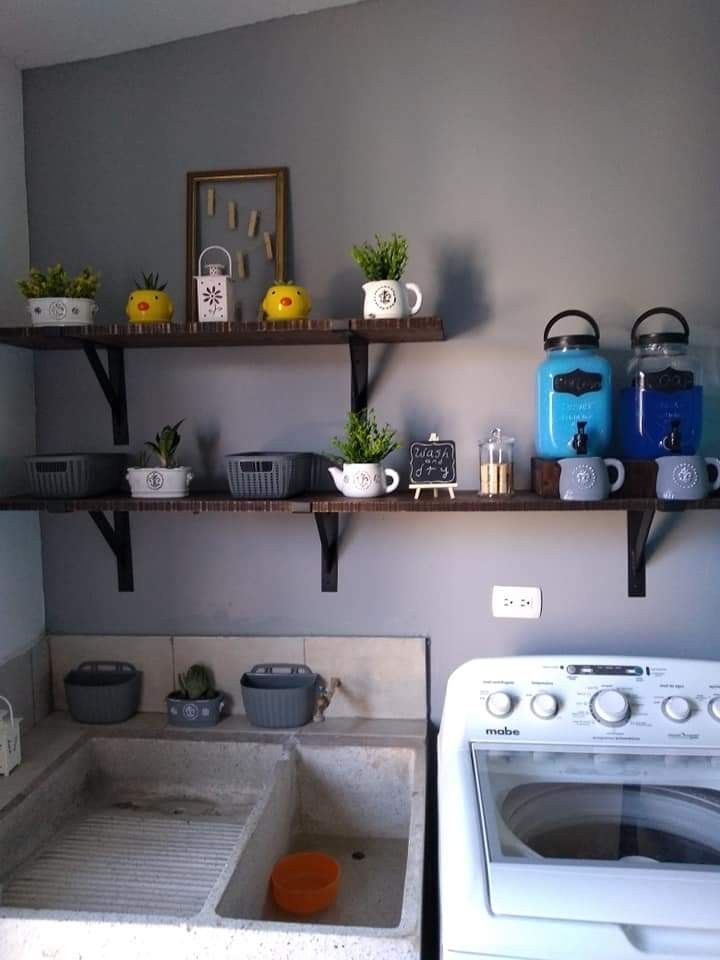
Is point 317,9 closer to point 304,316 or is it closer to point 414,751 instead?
point 304,316

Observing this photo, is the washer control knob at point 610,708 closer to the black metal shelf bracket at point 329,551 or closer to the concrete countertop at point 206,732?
the concrete countertop at point 206,732

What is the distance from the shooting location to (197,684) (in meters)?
1.72

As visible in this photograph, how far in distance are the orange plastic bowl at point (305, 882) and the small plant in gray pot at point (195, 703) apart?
1.24 feet

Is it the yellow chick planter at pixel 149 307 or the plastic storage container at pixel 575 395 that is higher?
the yellow chick planter at pixel 149 307

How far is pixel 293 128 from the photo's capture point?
1.67 m

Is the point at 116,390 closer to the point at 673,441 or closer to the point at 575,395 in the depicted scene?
→ the point at 575,395

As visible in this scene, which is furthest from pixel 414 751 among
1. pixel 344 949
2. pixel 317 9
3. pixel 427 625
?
pixel 317 9

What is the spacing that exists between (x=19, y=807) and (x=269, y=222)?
A: 4.40ft

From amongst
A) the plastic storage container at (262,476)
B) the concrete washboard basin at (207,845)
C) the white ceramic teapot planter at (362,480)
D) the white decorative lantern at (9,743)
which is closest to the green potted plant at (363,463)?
the white ceramic teapot planter at (362,480)

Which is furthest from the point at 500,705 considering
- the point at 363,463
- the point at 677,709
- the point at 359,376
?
the point at 359,376

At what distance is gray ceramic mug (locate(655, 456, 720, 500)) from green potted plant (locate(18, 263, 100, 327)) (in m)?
1.22

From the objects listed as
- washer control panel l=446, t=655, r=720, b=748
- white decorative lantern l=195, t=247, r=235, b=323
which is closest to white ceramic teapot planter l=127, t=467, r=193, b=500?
white decorative lantern l=195, t=247, r=235, b=323

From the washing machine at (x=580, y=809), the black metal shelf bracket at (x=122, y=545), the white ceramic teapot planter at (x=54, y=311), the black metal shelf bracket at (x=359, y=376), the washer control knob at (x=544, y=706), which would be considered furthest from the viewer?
the black metal shelf bracket at (x=122, y=545)

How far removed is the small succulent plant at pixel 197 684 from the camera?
1.72m
